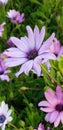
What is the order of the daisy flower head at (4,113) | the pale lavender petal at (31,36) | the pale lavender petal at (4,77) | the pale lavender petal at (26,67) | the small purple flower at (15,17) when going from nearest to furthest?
the pale lavender petal at (26,67)
the pale lavender petal at (31,36)
the daisy flower head at (4,113)
the pale lavender petal at (4,77)
the small purple flower at (15,17)

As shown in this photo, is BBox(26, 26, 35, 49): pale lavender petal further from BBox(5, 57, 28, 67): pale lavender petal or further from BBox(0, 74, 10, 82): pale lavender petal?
BBox(0, 74, 10, 82): pale lavender petal

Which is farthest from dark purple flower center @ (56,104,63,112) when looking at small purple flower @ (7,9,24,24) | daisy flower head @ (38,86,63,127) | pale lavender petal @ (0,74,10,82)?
small purple flower @ (7,9,24,24)

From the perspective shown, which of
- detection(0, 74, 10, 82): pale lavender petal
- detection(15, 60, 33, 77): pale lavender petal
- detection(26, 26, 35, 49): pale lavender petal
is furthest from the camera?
detection(0, 74, 10, 82): pale lavender petal

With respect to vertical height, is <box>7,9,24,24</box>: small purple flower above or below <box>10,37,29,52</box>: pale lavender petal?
above

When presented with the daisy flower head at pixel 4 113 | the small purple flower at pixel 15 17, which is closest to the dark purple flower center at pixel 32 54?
the daisy flower head at pixel 4 113

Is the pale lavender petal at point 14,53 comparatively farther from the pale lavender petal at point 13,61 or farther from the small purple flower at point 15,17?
the small purple flower at point 15,17

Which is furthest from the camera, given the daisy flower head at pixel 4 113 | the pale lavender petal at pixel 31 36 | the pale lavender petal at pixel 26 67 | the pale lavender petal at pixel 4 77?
the pale lavender petal at pixel 4 77

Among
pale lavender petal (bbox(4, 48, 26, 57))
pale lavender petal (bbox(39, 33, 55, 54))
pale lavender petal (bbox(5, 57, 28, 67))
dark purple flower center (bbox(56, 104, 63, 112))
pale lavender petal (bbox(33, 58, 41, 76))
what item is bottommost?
dark purple flower center (bbox(56, 104, 63, 112))

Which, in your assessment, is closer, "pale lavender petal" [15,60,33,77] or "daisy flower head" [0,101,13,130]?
"pale lavender petal" [15,60,33,77]

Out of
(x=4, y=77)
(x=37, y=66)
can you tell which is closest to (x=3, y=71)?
(x=4, y=77)

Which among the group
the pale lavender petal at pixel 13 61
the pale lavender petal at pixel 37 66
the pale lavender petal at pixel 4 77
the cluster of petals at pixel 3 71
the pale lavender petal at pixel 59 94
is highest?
the cluster of petals at pixel 3 71
